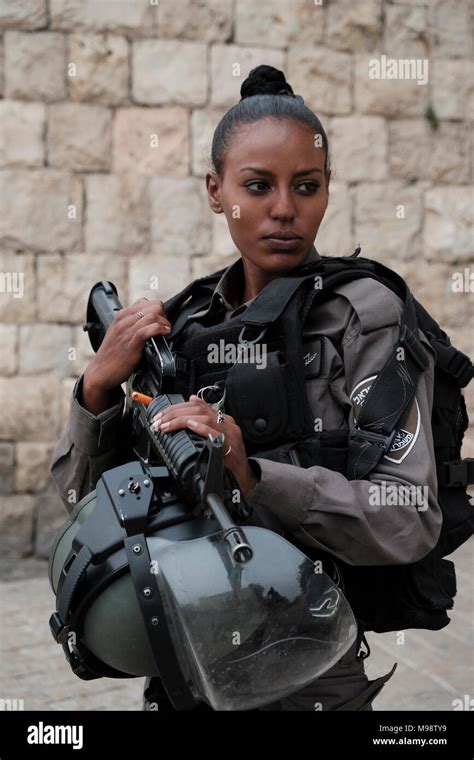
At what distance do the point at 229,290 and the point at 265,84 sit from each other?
458 mm

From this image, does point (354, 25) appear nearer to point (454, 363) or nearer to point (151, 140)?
point (151, 140)

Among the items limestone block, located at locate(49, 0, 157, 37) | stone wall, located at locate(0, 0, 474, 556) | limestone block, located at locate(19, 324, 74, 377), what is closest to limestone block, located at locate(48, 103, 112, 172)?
stone wall, located at locate(0, 0, 474, 556)

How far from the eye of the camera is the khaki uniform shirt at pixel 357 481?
72.0 inches

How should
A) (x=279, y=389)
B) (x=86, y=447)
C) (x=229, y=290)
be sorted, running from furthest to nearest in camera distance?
(x=229, y=290) < (x=86, y=447) < (x=279, y=389)

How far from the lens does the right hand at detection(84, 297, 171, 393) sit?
6.77ft

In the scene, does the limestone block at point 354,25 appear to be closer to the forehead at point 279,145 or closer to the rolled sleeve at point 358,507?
the forehead at point 279,145

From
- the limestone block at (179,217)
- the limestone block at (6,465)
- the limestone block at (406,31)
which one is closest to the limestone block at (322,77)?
the limestone block at (406,31)

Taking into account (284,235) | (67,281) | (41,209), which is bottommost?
(67,281)

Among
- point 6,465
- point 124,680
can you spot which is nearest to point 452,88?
point 6,465

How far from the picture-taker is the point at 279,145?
6.80 ft

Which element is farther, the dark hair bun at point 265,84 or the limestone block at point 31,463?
the limestone block at point 31,463

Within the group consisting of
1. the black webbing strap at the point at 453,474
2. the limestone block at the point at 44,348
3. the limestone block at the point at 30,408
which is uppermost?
the black webbing strap at the point at 453,474

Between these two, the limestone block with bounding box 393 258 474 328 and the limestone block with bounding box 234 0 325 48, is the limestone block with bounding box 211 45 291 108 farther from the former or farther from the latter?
the limestone block with bounding box 393 258 474 328

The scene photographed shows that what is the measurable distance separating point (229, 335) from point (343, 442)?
0.32 metres
